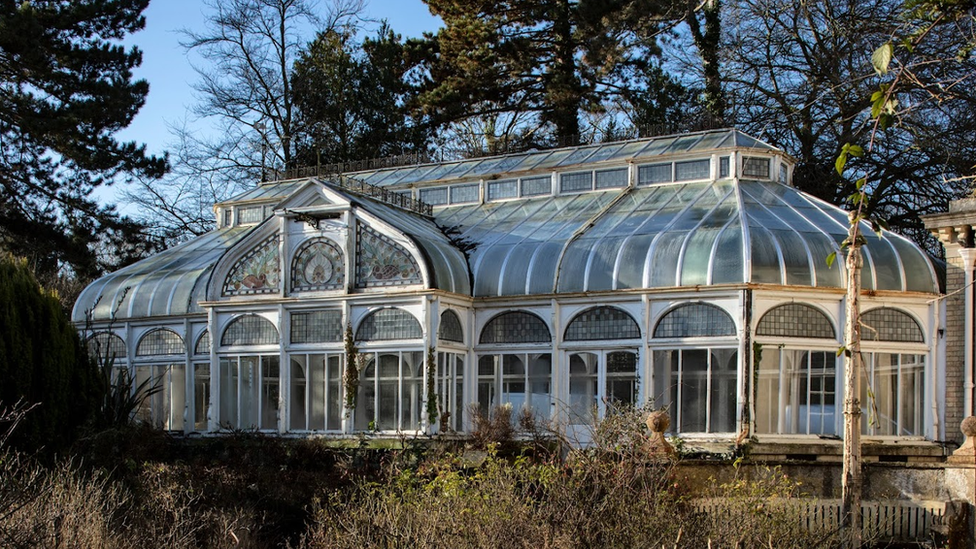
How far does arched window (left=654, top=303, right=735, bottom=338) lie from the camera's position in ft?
65.0

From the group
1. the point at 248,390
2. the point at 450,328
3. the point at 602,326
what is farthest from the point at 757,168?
the point at 248,390

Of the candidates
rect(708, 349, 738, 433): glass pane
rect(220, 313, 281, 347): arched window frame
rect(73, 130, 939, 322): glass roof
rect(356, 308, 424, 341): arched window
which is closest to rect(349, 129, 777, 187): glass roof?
rect(73, 130, 939, 322): glass roof

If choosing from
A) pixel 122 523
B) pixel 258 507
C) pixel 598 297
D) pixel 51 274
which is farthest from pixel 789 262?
pixel 51 274

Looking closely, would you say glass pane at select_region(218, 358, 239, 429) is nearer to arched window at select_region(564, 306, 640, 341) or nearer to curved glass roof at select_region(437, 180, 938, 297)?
curved glass roof at select_region(437, 180, 938, 297)

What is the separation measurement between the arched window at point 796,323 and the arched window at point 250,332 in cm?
1000

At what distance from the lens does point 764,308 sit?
1955 cm

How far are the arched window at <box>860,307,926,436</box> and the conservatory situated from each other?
0.04 meters

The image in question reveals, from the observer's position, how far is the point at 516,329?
2202cm

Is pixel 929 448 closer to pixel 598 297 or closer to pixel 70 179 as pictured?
pixel 598 297

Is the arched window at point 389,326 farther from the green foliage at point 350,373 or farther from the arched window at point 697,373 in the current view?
the arched window at point 697,373

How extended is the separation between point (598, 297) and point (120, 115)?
17.4 metres

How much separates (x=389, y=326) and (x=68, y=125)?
13747 millimetres

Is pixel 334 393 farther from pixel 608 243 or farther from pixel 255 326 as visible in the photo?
pixel 608 243

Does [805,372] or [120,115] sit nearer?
[805,372]
